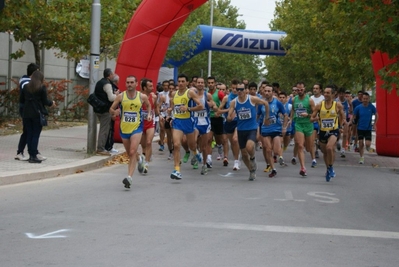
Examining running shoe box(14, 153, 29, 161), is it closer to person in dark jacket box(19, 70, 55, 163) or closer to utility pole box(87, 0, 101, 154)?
person in dark jacket box(19, 70, 55, 163)

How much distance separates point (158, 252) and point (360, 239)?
238cm

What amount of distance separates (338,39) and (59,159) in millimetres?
6181

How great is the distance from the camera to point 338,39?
615 inches

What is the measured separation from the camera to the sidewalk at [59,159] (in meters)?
12.9

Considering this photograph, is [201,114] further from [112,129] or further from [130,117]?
[130,117]

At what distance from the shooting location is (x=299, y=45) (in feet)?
111

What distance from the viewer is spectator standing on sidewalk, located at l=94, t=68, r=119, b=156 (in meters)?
16.5

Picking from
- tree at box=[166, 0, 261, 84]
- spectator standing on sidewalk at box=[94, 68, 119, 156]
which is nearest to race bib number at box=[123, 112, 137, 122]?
spectator standing on sidewalk at box=[94, 68, 119, 156]

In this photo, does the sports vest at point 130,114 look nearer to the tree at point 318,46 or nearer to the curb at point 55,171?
the curb at point 55,171

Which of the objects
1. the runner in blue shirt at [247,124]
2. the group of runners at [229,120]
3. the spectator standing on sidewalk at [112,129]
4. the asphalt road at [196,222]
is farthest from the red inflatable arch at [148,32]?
the asphalt road at [196,222]

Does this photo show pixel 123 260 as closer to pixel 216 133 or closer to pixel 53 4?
pixel 216 133

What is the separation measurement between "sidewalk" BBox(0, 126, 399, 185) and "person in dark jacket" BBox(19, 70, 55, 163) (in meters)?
0.36

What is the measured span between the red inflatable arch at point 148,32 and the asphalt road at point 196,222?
6137 millimetres

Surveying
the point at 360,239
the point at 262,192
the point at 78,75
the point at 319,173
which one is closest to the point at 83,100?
the point at 78,75
